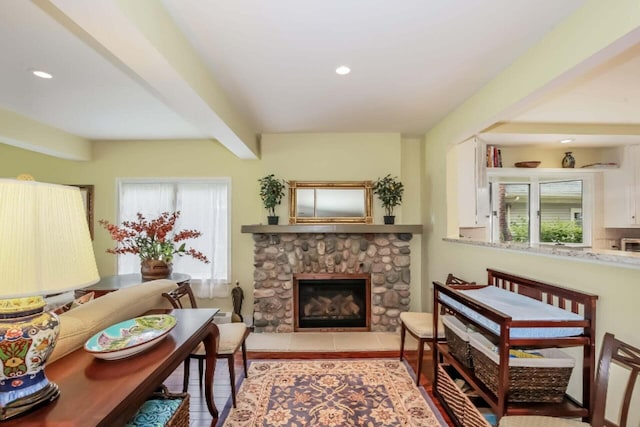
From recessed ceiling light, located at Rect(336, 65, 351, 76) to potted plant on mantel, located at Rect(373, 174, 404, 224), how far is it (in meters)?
1.79

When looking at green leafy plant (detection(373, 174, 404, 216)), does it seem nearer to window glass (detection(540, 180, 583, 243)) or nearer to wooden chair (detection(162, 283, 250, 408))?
window glass (detection(540, 180, 583, 243))

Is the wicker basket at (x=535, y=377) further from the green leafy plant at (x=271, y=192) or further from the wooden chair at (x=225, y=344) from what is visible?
the green leafy plant at (x=271, y=192)

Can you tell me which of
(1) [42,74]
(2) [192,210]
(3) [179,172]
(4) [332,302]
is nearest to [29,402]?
(1) [42,74]

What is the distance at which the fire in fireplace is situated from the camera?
4039mm

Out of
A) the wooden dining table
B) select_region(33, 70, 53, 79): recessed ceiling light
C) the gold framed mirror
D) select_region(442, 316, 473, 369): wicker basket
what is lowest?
select_region(442, 316, 473, 369): wicker basket

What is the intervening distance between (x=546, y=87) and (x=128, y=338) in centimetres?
260

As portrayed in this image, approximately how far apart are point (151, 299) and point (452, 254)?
9.21 feet

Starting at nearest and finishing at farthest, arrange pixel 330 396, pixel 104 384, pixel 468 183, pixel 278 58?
1. pixel 104 384
2. pixel 278 58
3. pixel 330 396
4. pixel 468 183

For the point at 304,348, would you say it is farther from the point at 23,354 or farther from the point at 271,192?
the point at 23,354

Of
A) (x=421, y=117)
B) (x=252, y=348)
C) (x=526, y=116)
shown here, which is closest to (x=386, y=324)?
(x=252, y=348)

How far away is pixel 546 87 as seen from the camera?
194 centimetres

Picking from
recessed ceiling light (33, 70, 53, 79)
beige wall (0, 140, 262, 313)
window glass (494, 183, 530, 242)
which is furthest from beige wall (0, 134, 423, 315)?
recessed ceiling light (33, 70, 53, 79)

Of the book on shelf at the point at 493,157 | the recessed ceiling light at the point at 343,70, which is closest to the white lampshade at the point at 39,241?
the recessed ceiling light at the point at 343,70

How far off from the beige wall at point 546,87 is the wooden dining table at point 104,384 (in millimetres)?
2136
